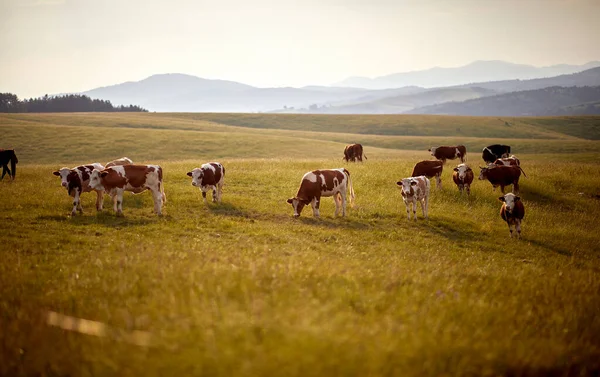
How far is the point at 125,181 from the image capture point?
641 inches

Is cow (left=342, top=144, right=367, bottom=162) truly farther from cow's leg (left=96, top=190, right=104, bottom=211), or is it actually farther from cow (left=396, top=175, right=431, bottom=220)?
cow's leg (left=96, top=190, right=104, bottom=211)

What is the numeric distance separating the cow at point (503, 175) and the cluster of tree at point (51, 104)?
127 metres

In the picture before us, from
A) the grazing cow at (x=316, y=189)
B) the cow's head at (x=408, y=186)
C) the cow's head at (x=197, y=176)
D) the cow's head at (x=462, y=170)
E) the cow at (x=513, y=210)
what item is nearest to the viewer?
the cow at (x=513, y=210)

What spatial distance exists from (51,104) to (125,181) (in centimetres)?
13459

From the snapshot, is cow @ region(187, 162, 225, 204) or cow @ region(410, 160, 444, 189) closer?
cow @ region(187, 162, 225, 204)

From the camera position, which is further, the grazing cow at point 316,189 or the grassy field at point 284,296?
the grazing cow at point 316,189

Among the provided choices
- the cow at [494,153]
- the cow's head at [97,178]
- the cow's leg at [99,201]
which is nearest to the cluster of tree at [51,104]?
the cow's leg at [99,201]

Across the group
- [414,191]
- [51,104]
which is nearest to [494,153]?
[414,191]

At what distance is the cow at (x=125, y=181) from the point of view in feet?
52.2

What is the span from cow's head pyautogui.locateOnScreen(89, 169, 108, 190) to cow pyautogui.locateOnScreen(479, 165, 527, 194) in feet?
63.9

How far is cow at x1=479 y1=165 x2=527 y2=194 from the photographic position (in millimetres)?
22594

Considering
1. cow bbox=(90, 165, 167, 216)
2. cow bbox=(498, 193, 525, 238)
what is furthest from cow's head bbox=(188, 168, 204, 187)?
cow bbox=(498, 193, 525, 238)

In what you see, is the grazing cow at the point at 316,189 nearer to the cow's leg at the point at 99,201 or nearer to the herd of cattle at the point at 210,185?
the herd of cattle at the point at 210,185

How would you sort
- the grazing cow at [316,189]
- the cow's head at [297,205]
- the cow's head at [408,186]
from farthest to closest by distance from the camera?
the cow's head at [408,186] → the grazing cow at [316,189] → the cow's head at [297,205]
